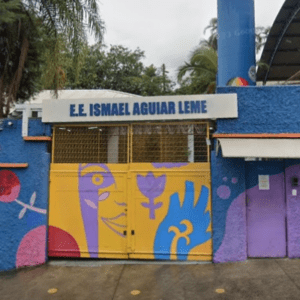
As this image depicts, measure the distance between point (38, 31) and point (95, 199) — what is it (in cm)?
605

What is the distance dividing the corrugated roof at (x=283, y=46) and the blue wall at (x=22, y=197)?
13435 mm

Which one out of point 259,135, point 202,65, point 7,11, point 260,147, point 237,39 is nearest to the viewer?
point 260,147

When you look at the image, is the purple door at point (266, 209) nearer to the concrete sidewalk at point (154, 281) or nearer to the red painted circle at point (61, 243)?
the concrete sidewalk at point (154, 281)

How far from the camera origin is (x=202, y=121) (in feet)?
20.4

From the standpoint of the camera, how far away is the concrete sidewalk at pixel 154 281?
4.79 m

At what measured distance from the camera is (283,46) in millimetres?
16734

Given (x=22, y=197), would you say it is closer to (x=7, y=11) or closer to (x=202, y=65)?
(x=7, y=11)

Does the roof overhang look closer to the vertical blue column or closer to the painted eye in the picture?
the painted eye

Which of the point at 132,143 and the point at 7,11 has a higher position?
the point at 7,11

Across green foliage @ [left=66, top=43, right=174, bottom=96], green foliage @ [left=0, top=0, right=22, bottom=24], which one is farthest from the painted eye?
green foliage @ [left=66, top=43, right=174, bottom=96]

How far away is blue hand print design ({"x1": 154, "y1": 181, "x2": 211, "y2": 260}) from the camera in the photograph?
603 cm

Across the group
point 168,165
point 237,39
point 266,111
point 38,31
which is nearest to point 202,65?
point 237,39

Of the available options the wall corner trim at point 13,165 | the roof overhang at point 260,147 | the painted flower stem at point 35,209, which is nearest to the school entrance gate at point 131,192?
the painted flower stem at point 35,209

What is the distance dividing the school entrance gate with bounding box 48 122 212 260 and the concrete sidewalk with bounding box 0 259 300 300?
34 centimetres
